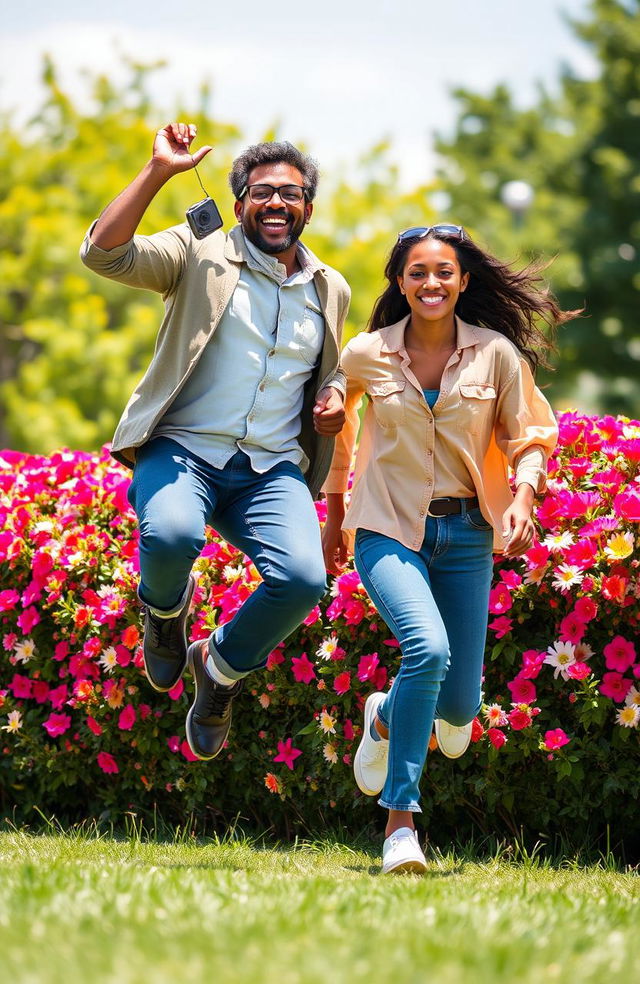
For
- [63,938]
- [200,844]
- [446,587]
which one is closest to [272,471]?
[446,587]

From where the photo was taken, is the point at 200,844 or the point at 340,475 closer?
the point at 340,475

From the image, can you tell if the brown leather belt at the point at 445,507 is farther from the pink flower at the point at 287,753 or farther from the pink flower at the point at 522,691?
the pink flower at the point at 287,753

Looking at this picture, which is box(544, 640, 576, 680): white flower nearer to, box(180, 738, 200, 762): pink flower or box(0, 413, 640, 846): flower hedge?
box(0, 413, 640, 846): flower hedge

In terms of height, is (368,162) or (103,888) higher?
(368,162)

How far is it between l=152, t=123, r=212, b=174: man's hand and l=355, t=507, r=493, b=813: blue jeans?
4.98ft

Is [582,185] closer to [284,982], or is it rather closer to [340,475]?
[340,475]

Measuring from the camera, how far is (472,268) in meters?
5.12

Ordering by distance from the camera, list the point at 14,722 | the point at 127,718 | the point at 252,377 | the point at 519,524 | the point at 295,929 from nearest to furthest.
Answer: the point at 295,929 < the point at 519,524 < the point at 252,377 < the point at 127,718 < the point at 14,722

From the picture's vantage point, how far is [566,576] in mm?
5023

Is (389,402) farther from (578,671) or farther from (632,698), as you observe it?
(632,698)

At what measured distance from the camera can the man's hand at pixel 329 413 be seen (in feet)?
15.6

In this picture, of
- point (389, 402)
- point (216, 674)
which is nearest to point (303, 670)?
point (216, 674)

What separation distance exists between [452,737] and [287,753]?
3.07 feet

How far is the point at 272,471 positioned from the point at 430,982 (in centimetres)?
260
